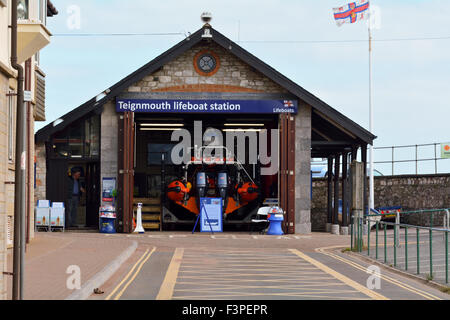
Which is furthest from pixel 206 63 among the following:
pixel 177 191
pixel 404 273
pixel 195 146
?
pixel 404 273

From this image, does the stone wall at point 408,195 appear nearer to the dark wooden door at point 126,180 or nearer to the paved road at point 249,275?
the dark wooden door at point 126,180

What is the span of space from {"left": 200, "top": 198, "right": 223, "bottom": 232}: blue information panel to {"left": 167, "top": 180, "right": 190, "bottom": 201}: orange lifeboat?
36.5 inches

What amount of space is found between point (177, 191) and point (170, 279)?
51.6 ft

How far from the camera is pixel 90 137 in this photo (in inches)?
1206

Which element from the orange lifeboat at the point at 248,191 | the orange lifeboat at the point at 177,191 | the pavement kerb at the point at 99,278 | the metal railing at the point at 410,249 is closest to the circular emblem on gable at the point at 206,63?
the orange lifeboat at the point at 177,191

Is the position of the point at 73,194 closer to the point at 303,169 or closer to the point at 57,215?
the point at 57,215

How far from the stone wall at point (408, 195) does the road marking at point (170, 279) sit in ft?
66.7

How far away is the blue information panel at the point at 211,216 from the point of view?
30191 millimetres

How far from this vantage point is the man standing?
3139 cm

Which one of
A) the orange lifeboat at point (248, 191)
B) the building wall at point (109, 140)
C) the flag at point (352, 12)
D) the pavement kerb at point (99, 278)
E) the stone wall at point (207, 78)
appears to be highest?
the flag at point (352, 12)

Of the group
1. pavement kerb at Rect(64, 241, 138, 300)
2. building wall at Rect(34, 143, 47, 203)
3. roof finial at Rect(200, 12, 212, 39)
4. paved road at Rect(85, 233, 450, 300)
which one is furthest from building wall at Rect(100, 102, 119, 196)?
pavement kerb at Rect(64, 241, 138, 300)
